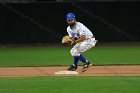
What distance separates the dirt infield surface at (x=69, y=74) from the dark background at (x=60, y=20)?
10496 millimetres

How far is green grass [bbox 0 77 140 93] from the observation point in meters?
10.8

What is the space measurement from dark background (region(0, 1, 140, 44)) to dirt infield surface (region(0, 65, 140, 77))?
34.4 ft

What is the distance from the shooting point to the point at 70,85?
37.7 ft

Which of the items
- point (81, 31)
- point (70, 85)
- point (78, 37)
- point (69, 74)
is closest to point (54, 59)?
point (78, 37)

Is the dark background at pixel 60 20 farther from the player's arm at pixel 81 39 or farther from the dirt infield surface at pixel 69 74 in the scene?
the player's arm at pixel 81 39

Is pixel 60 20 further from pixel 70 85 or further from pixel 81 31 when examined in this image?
pixel 70 85

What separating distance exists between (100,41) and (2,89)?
676 inches

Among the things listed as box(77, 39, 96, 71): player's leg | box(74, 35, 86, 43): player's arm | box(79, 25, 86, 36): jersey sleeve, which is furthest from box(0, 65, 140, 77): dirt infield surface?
box(79, 25, 86, 36): jersey sleeve

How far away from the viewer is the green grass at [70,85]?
1078cm

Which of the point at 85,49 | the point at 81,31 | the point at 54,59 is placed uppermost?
the point at 81,31

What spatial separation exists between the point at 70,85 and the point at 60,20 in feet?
53.2

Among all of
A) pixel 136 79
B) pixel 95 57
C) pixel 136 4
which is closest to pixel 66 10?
pixel 136 4

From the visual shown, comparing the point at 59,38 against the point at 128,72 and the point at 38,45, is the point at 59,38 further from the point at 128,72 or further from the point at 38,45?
the point at 128,72

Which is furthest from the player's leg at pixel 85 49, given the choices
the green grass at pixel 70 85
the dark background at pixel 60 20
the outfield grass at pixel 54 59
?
the dark background at pixel 60 20
